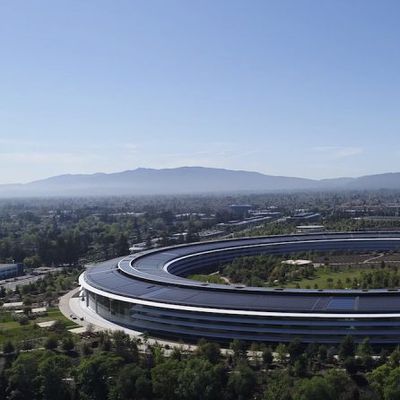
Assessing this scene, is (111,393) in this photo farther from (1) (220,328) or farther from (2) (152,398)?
(1) (220,328)

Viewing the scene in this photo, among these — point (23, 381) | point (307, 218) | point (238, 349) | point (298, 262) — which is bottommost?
point (23, 381)

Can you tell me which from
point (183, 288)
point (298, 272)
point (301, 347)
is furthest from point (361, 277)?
point (301, 347)

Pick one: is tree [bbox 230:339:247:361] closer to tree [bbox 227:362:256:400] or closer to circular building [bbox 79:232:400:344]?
circular building [bbox 79:232:400:344]

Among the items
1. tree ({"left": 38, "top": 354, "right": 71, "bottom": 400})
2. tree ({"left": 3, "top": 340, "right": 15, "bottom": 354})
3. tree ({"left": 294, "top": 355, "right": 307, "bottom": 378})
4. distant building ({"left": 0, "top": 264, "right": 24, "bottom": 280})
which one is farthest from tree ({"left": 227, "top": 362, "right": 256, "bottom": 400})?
distant building ({"left": 0, "top": 264, "right": 24, "bottom": 280})

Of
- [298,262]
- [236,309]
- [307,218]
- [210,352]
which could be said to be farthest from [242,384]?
[307,218]

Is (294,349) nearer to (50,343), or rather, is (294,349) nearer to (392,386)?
(392,386)

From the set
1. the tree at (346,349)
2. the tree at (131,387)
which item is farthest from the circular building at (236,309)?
the tree at (131,387)

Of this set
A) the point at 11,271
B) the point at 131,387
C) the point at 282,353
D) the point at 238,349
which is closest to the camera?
the point at 131,387

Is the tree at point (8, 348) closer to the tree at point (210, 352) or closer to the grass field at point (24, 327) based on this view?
the grass field at point (24, 327)
